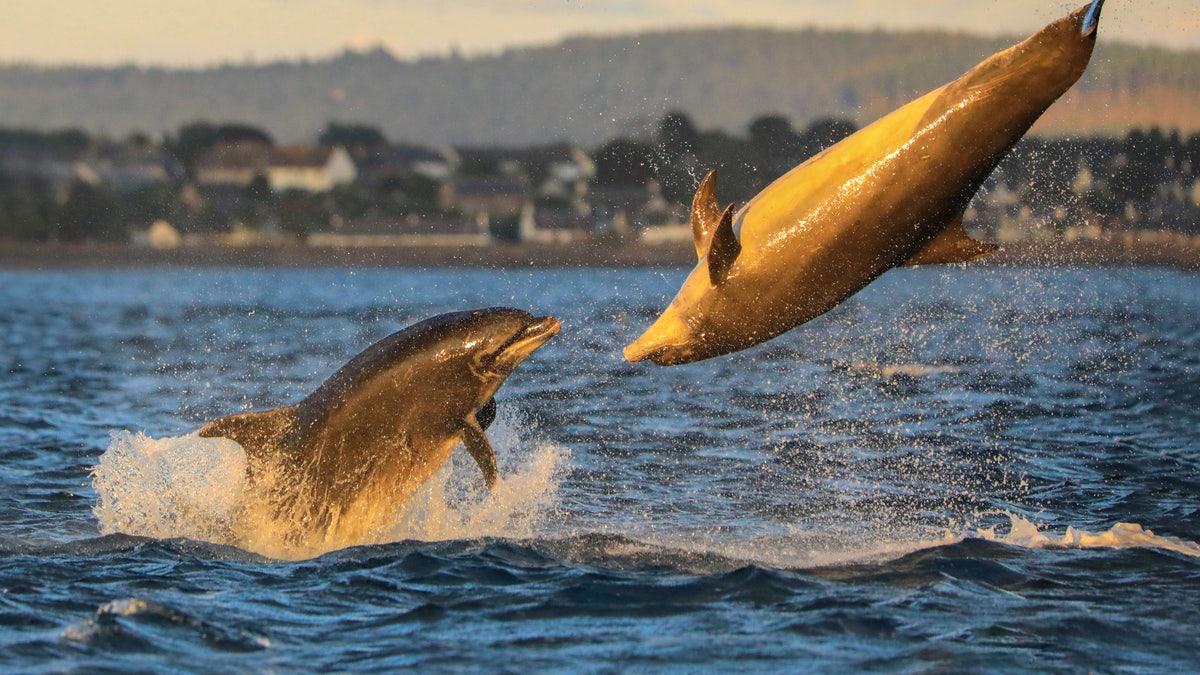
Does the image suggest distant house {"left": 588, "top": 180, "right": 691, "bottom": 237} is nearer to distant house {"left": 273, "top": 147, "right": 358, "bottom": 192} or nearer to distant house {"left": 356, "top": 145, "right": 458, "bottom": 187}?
distant house {"left": 356, "top": 145, "right": 458, "bottom": 187}

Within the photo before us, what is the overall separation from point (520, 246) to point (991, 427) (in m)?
118

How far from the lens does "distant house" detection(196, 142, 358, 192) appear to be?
589 ft

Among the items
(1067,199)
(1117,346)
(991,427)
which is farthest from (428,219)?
(991,427)

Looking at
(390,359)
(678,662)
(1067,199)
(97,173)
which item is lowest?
(678,662)

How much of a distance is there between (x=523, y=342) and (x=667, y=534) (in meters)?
2.15

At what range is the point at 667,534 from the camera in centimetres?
1394

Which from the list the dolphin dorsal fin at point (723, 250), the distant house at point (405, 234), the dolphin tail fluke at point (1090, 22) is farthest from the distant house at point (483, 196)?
the dolphin tail fluke at point (1090, 22)

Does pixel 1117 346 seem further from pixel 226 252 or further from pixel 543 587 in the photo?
pixel 226 252

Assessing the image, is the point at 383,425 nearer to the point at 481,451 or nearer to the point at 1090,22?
the point at 481,451

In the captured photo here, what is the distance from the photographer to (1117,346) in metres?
35.5

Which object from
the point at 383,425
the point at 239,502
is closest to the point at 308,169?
the point at 239,502

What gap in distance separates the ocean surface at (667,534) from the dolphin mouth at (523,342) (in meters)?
1.47

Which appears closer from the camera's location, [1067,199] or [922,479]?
[922,479]

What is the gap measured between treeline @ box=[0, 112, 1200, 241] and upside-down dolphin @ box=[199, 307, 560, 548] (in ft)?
296
